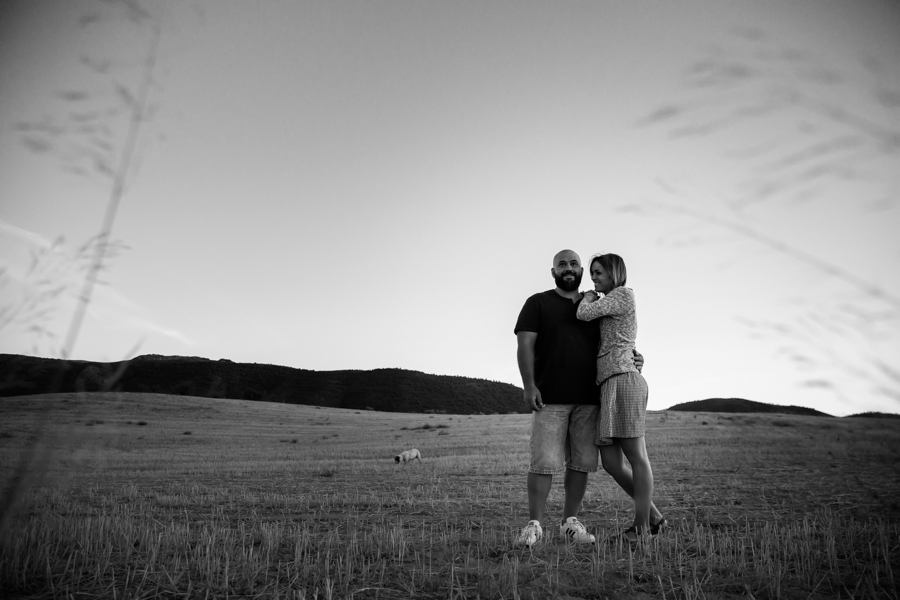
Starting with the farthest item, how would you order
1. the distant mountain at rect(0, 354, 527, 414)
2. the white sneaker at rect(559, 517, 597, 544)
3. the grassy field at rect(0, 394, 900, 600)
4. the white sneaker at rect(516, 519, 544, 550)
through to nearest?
the distant mountain at rect(0, 354, 527, 414), the white sneaker at rect(559, 517, 597, 544), the white sneaker at rect(516, 519, 544, 550), the grassy field at rect(0, 394, 900, 600)

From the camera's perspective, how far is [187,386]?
273 centimetres

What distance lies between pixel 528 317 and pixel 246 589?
3.01 metres

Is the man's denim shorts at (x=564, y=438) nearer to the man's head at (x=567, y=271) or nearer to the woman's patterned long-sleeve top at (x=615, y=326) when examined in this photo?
the woman's patterned long-sleeve top at (x=615, y=326)

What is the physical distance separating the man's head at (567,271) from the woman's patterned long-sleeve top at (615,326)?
26cm

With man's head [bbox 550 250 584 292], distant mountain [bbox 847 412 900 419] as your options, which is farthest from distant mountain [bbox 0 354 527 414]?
distant mountain [bbox 847 412 900 419]

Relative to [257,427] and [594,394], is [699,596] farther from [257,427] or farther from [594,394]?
[257,427]

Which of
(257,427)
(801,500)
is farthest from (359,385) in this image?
(801,500)

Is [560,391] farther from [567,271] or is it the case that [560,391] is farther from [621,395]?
[567,271]

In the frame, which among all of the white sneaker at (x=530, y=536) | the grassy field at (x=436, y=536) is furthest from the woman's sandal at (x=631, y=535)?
the white sneaker at (x=530, y=536)

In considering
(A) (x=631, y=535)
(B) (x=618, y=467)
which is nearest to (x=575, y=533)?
(A) (x=631, y=535)

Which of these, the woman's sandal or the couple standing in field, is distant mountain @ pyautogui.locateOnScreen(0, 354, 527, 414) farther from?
the woman's sandal

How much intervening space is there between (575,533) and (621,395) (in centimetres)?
118

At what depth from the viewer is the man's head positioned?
4.89 meters

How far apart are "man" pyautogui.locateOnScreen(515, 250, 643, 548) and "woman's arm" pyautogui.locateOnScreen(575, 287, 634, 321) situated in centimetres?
29
